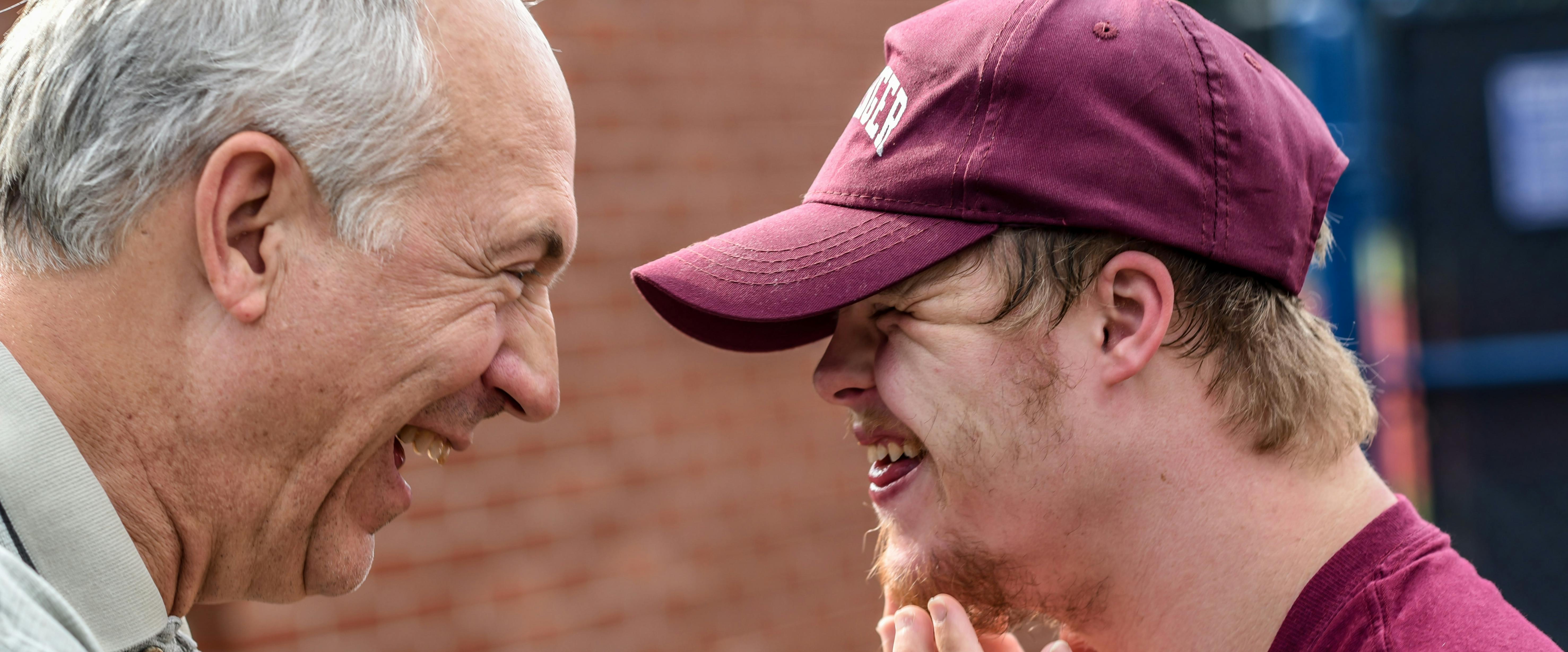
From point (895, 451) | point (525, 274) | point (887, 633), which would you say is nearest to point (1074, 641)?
point (887, 633)

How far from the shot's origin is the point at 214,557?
1.73 metres

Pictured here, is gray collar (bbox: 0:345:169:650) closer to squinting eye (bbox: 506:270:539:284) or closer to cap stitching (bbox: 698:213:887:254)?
squinting eye (bbox: 506:270:539:284)

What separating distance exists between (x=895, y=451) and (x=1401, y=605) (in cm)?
81

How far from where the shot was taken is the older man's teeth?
213cm

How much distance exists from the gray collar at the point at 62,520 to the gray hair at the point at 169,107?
20 centimetres

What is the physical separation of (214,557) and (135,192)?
0.51 meters

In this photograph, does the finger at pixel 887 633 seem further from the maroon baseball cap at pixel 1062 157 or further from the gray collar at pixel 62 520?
the gray collar at pixel 62 520

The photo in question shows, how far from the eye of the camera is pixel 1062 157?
6.04ft

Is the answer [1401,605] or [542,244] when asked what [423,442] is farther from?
[1401,605]

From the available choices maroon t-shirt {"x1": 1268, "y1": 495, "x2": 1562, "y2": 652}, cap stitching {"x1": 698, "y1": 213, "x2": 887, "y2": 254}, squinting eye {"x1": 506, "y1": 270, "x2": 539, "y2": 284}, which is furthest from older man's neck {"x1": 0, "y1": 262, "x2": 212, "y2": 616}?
maroon t-shirt {"x1": 1268, "y1": 495, "x2": 1562, "y2": 652}

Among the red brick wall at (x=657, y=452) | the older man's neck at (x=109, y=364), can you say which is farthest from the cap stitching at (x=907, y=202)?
the red brick wall at (x=657, y=452)

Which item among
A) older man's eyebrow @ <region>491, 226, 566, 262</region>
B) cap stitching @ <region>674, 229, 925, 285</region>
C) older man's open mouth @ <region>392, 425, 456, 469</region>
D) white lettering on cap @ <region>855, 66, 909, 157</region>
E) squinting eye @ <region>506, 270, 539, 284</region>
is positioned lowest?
older man's open mouth @ <region>392, 425, 456, 469</region>

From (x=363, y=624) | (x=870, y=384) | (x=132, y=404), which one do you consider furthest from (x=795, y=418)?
(x=132, y=404)

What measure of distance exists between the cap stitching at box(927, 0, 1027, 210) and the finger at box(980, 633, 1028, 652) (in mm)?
756
